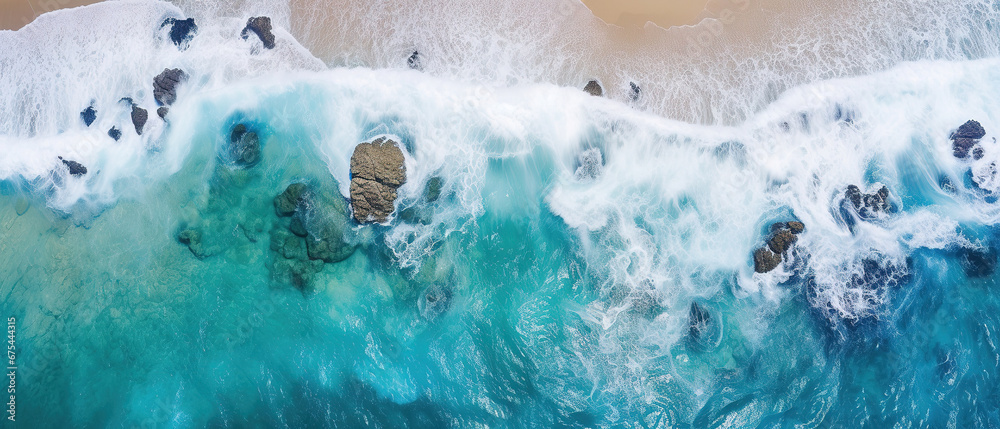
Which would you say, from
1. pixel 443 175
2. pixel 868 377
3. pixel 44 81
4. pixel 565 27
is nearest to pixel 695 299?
pixel 868 377

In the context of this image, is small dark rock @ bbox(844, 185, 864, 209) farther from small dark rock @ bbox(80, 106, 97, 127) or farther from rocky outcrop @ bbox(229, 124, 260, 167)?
small dark rock @ bbox(80, 106, 97, 127)

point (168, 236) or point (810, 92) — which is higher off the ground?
point (810, 92)

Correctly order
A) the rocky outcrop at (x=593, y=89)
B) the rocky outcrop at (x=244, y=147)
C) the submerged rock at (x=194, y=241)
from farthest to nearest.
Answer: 1. the rocky outcrop at (x=593, y=89)
2. the rocky outcrop at (x=244, y=147)
3. the submerged rock at (x=194, y=241)

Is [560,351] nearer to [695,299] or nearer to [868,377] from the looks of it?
[695,299]

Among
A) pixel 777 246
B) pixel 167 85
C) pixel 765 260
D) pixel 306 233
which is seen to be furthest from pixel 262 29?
pixel 777 246

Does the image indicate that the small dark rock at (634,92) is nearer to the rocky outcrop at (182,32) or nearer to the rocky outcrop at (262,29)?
the rocky outcrop at (262,29)

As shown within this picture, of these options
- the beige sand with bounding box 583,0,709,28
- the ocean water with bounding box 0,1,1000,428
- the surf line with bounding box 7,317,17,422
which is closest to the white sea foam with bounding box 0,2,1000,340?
the ocean water with bounding box 0,1,1000,428

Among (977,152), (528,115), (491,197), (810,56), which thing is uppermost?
(810,56)

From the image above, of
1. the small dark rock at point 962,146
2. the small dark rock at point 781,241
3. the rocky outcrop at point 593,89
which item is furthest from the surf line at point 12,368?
the small dark rock at point 962,146
